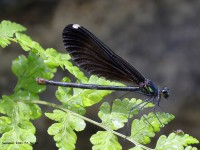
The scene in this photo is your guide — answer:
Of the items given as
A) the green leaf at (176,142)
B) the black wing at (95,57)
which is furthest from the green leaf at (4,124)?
the green leaf at (176,142)

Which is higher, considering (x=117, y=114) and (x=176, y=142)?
(x=117, y=114)

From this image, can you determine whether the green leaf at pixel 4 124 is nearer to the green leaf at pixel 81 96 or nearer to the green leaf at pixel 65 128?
the green leaf at pixel 65 128

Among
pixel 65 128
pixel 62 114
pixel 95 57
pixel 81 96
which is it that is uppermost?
pixel 95 57

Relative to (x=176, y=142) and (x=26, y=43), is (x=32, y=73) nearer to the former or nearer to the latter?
(x=26, y=43)

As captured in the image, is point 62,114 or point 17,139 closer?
point 17,139

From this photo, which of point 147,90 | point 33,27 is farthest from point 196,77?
point 147,90

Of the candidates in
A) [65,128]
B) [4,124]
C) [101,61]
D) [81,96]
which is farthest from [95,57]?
[4,124]

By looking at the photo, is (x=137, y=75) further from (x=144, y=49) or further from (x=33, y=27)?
(x=33, y=27)
